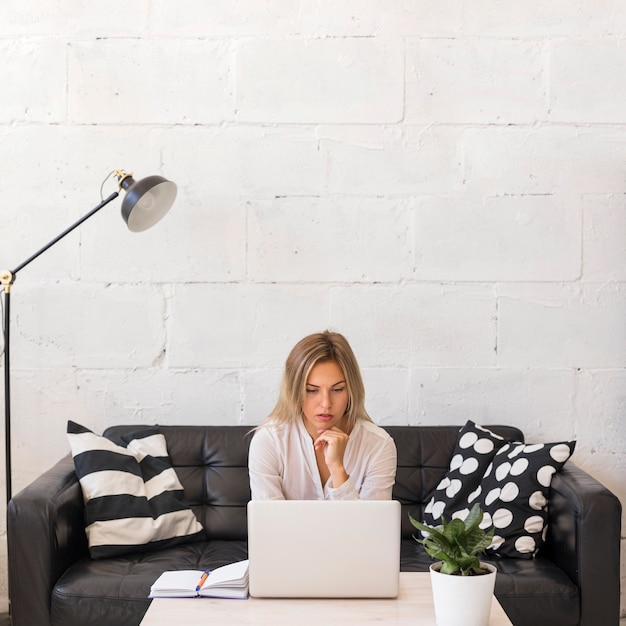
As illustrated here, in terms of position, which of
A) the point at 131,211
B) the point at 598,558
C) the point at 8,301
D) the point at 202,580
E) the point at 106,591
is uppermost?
the point at 131,211

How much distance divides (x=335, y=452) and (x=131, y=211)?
1.15 meters

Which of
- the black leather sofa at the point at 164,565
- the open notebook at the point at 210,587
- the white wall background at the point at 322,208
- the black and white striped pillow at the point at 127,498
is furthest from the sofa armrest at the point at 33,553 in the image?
the white wall background at the point at 322,208

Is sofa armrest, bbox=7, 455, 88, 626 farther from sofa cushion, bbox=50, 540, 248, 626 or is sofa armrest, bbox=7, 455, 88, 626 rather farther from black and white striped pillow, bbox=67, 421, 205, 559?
black and white striped pillow, bbox=67, 421, 205, 559

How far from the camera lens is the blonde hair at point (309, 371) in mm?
2805

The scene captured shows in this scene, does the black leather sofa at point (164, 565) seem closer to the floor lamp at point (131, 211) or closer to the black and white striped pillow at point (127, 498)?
the black and white striped pillow at point (127, 498)

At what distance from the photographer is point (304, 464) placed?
9.34 feet

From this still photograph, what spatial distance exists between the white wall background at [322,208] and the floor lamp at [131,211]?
0.26 metres

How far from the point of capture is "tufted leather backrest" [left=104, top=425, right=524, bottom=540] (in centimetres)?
322

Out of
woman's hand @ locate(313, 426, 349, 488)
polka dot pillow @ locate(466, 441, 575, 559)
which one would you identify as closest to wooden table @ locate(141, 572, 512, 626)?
woman's hand @ locate(313, 426, 349, 488)

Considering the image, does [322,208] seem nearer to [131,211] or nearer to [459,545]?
[131,211]

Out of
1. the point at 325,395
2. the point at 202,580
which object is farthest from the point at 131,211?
the point at 202,580

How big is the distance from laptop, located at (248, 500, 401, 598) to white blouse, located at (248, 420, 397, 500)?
742 millimetres

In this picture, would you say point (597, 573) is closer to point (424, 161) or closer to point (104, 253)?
point (424, 161)

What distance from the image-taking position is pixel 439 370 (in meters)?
3.54
